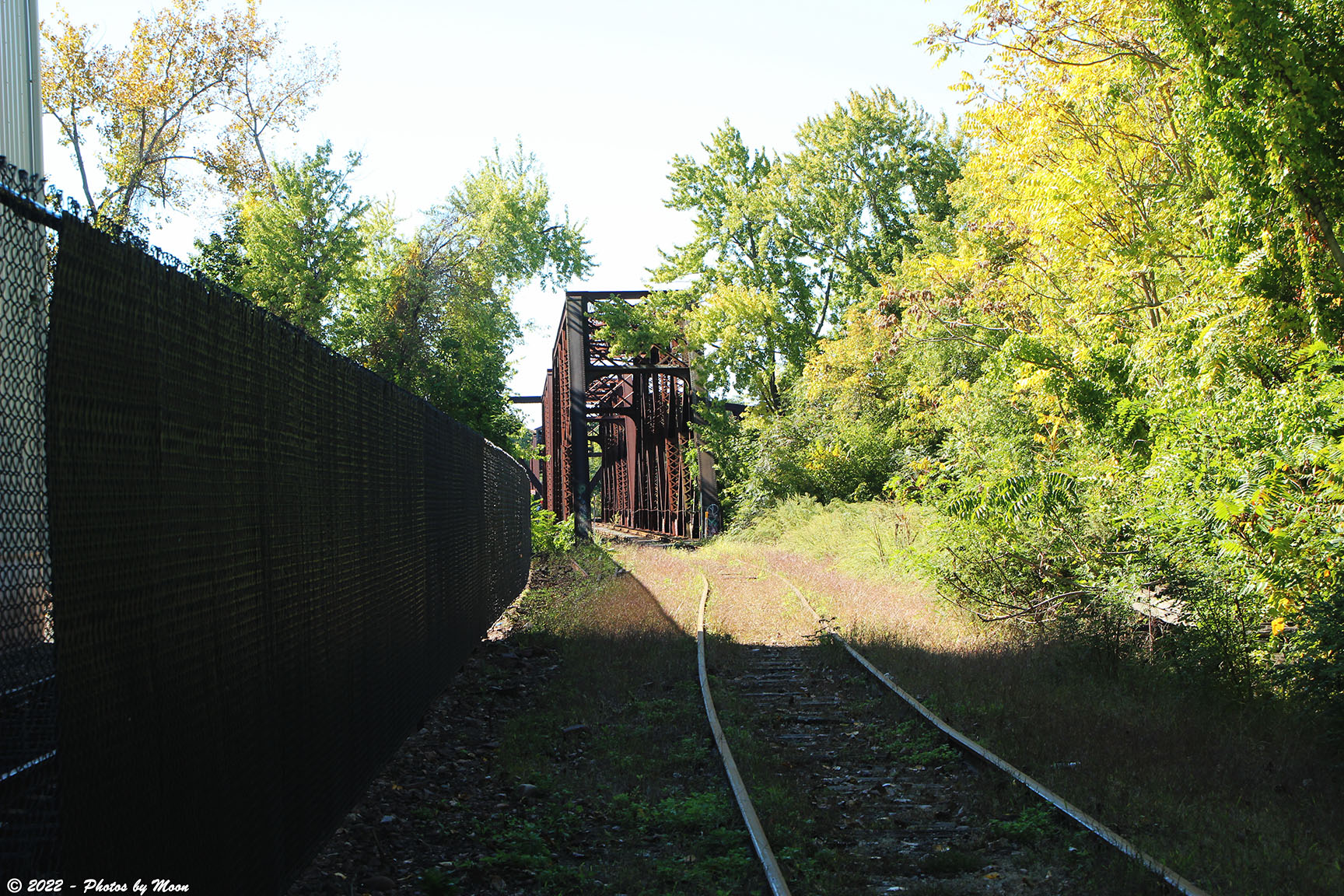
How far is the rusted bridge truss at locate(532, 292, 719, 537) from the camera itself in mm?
31000

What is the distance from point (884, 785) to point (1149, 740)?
1803 millimetres

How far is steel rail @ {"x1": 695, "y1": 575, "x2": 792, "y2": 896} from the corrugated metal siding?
13906 mm

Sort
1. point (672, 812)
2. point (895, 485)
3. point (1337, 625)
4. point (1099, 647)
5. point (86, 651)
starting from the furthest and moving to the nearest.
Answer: point (895, 485) < point (1099, 647) < point (1337, 625) < point (672, 812) < point (86, 651)

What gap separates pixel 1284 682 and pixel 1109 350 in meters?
5.76

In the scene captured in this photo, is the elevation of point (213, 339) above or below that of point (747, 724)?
above

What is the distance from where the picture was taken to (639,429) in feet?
143

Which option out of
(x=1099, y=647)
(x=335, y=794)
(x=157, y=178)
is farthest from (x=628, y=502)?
(x=335, y=794)

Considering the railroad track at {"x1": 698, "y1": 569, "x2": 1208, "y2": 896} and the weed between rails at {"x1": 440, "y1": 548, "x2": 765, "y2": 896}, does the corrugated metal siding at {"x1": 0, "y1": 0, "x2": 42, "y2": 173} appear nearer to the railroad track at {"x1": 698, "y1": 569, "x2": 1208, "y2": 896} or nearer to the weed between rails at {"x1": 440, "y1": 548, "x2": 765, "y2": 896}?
the weed between rails at {"x1": 440, "y1": 548, "x2": 765, "y2": 896}

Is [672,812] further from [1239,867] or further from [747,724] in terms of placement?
[1239,867]

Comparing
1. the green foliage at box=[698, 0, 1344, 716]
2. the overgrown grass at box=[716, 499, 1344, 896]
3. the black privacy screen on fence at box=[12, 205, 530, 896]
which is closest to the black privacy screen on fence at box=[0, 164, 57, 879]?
the black privacy screen on fence at box=[12, 205, 530, 896]

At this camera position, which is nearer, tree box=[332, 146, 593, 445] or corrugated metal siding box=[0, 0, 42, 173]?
corrugated metal siding box=[0, 0, 42, 173]

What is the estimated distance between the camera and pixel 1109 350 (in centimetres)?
1184

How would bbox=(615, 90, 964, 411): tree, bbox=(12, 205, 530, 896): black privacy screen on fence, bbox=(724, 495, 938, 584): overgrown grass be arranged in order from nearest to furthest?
bbox=(12, 205, 530, 896): black privacy screen on fence → bbox=(724, 495, 938, 584): overgrown grass → bbox=(615, 90, 964, 411): tree

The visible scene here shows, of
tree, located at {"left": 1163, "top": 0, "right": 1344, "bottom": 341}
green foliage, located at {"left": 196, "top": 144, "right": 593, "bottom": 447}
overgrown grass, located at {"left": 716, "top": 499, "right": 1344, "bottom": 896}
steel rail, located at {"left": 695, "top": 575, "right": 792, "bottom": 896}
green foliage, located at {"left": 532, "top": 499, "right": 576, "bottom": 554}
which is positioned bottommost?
steel rail, located at {"left": 695, "top": 575, "right": 792, "bottom": 896}
